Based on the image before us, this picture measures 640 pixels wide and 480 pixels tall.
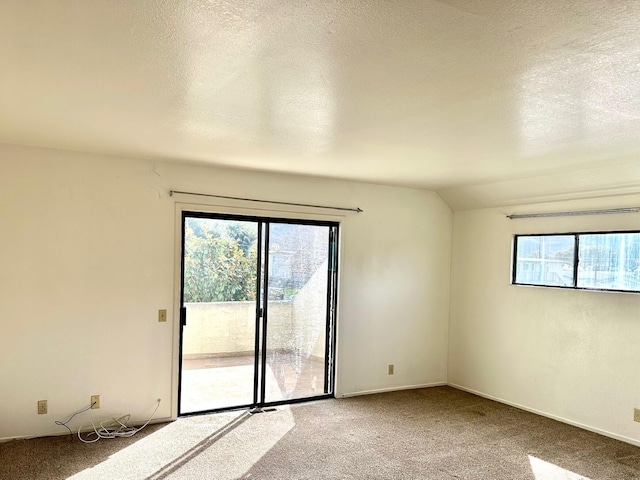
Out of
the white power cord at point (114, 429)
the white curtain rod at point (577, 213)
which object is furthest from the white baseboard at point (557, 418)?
the white power cord at point (114, 429)

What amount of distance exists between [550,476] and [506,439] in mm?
683

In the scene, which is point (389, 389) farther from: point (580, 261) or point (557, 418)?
point (580, 261)

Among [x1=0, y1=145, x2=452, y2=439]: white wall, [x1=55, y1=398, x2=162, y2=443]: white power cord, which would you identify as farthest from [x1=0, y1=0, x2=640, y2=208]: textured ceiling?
[x1=55, y1=398, x2=162, y2=443]: white power cord

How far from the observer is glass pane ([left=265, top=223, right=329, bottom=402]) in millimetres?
4781

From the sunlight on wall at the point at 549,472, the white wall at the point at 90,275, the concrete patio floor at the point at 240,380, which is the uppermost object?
the white wall at the point at 90,275

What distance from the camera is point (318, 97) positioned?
234 cm

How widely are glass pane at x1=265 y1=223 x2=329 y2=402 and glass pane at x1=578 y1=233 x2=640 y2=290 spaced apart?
256cm

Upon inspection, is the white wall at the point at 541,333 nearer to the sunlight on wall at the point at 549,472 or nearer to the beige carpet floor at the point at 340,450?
the beige carpet floor at the point at 340,450

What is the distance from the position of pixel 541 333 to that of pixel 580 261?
839 mm

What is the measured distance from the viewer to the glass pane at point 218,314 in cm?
440

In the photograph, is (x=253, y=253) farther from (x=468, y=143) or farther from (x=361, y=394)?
(x=468, y=143)

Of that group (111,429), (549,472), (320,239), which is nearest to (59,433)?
(111,429)

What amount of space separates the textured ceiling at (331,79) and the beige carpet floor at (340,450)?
7.63 ft

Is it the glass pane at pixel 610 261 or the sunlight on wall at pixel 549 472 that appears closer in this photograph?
the sunlight on wall at pixel 549 472
